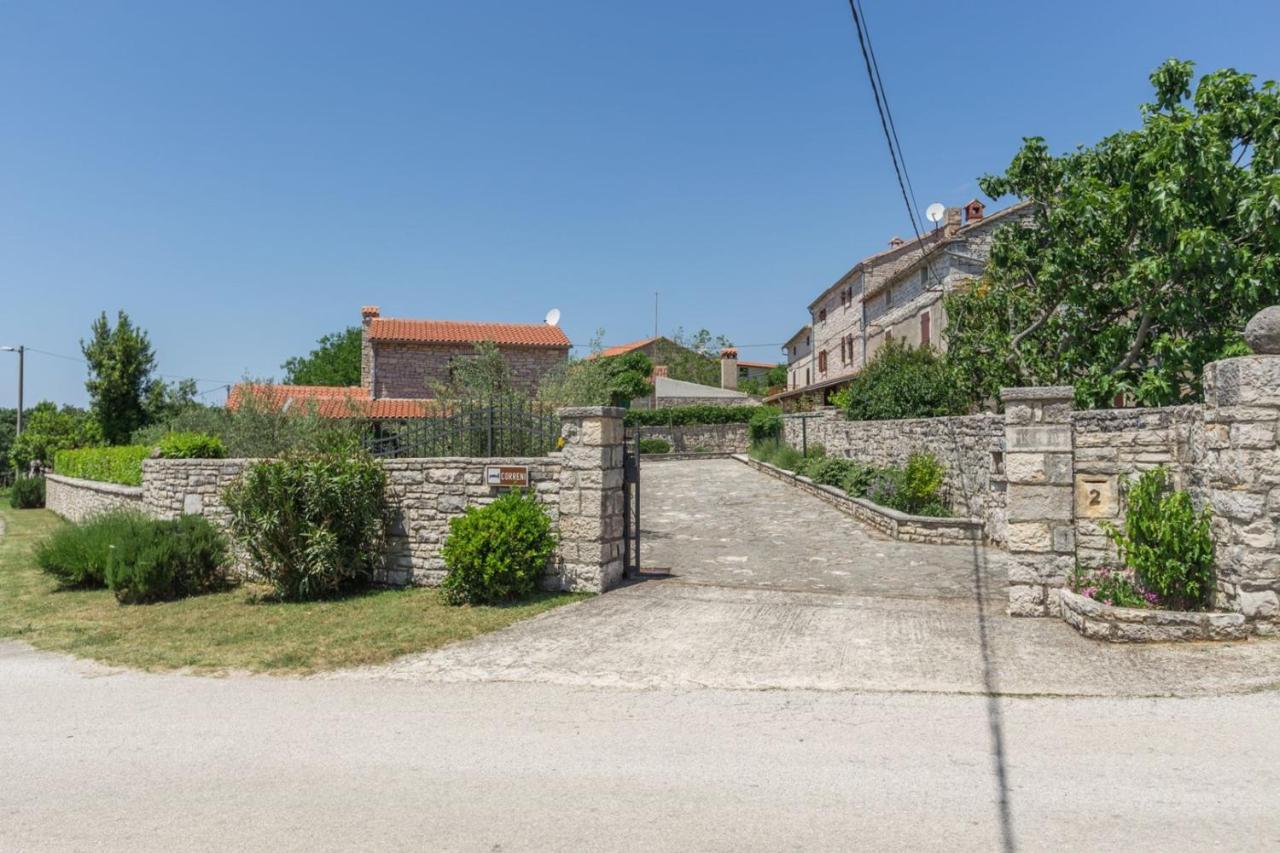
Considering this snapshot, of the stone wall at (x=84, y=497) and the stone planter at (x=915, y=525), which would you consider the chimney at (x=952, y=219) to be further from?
the stone wall at (x=84, y=497)

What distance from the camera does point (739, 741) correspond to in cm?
476

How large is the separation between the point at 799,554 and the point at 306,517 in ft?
22.4

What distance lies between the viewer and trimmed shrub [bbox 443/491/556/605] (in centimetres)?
861

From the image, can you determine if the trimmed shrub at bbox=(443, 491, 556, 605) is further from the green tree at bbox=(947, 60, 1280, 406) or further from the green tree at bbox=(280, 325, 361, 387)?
the green tree at bbox=(280, 325, 361, 387)

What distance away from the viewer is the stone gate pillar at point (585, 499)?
908 centimetres

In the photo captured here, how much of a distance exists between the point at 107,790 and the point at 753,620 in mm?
5267

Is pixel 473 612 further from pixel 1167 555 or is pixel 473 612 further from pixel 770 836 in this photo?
pixel 1167 555

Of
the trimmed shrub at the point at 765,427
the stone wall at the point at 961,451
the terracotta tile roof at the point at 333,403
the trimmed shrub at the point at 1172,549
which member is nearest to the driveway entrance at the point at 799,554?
the stone wall at the point at 961,451

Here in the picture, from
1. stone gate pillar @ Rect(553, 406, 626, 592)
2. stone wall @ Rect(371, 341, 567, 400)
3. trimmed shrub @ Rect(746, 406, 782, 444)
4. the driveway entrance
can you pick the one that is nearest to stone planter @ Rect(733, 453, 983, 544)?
the driveway entrance

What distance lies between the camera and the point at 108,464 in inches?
805

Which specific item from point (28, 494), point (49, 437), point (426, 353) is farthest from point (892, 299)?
point (49, 437)

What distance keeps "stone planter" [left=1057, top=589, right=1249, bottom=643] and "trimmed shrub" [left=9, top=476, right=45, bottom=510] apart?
34476mm

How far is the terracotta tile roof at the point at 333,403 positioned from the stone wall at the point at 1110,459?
934 cm

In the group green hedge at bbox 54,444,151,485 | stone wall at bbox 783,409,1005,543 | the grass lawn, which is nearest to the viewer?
the grass lawn
